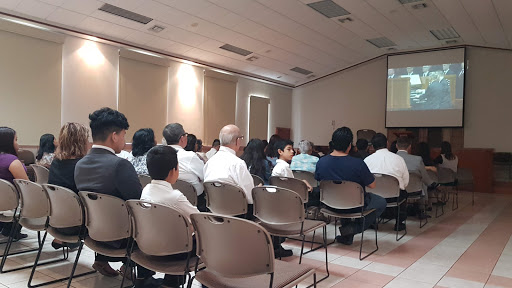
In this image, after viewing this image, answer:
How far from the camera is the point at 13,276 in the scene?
3.00 metres

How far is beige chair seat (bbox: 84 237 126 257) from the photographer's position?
2338 mm

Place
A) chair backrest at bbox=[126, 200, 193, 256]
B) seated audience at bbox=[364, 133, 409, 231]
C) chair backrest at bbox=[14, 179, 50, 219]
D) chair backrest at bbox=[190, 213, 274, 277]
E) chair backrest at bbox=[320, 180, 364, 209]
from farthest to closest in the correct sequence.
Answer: seated audience at bbox=[364, 133, 409, 231] → chair backrest at bbox=[320, 180, 364, 209] → chair backrest at bbox=[14, 179, 50, 219] → chair backrest at bbox=[126, 200, 193, 256] → chair backrest at bbox=[190, 213, 274, 277]

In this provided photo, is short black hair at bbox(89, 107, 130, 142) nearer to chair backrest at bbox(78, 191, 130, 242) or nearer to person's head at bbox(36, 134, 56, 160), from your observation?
chair backrest at bbox(78, 191, 130, 242)

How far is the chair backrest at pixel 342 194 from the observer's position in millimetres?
3582

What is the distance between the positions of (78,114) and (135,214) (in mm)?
6832

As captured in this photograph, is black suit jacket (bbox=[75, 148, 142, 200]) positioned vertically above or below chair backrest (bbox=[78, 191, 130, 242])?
above

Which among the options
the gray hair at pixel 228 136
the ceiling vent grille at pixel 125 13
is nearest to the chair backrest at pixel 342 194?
the gray hair at pixel 228 136

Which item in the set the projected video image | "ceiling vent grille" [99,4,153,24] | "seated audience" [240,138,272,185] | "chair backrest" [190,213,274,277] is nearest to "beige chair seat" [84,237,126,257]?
"chair backrest" [190,213,274,277]

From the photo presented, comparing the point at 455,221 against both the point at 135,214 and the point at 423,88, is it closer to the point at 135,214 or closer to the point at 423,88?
the point at 135,214

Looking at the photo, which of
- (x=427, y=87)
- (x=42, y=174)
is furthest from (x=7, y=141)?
(x=427, y=87)

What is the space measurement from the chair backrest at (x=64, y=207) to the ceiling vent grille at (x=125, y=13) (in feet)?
18.5

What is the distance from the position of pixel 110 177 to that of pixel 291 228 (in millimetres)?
1437

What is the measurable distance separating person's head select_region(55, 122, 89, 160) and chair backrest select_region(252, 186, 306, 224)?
1.46 meters

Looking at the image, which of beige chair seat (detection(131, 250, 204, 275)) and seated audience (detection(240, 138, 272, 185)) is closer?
beige chair seat (detection(131, 250, 204, 275))
